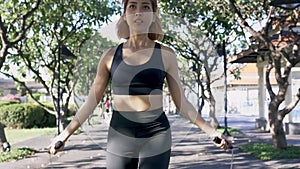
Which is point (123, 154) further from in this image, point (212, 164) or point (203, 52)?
point (212, 164)

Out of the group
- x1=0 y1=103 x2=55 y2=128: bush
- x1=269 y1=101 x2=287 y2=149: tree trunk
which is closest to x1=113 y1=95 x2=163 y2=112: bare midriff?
x1=269 y1=101 x2=287 y2=149: tree trunk

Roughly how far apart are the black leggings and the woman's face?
477 mm

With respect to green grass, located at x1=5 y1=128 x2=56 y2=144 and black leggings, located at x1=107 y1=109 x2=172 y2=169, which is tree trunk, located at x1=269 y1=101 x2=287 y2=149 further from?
green grass, located at x1=5 y1=128 x2=56 y2=144

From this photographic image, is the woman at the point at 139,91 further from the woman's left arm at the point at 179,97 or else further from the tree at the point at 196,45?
the tree at the point at 196,45

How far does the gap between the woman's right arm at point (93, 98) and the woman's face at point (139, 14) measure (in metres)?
0.19

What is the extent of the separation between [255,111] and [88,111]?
37.1m

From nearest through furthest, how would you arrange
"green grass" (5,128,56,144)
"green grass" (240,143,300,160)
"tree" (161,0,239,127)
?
"tree" (161,0,239,127) < "green grass" (240,143,300,160) < "green grass" (5,128,56,144)

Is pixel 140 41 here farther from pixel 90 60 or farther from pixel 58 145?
pixel 58 145

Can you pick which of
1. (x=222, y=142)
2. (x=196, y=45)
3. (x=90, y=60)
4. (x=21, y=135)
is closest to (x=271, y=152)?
(x=196, y=45)

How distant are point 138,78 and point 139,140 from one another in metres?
0.33

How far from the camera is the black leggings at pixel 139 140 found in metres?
2.22

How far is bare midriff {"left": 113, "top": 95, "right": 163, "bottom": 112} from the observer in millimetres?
2213

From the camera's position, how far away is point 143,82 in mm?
2193

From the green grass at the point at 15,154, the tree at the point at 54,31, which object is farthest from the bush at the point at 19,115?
the green grass at the point at 15,154
